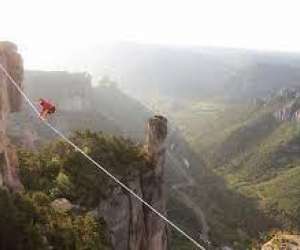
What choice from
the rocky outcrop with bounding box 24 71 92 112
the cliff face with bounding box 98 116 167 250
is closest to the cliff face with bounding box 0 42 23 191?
the cliff face with bounding box 98 116 167 250

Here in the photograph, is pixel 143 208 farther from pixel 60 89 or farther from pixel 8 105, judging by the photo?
pixel 60 89

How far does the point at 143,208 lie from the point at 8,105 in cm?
1033

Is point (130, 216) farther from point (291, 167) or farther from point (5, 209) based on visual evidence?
point (291, 167)

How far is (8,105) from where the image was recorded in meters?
31.9

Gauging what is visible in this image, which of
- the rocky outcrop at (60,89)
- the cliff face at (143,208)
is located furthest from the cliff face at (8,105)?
the rocky outcrop at (60,89)

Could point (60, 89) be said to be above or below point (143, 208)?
below

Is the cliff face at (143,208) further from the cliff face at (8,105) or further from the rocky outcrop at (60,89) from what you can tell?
the rocky outcrop at (60,89)

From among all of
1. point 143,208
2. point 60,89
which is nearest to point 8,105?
point 143,208

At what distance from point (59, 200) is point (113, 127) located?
12971 centimetres

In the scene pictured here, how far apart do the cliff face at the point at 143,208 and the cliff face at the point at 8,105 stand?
5490 mm

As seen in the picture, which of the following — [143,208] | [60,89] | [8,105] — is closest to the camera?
[8,105]

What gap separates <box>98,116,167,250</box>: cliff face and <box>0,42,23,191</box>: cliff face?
5.49 meters

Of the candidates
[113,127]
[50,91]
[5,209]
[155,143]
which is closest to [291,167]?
[113,127]

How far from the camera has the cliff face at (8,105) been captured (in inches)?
1137
